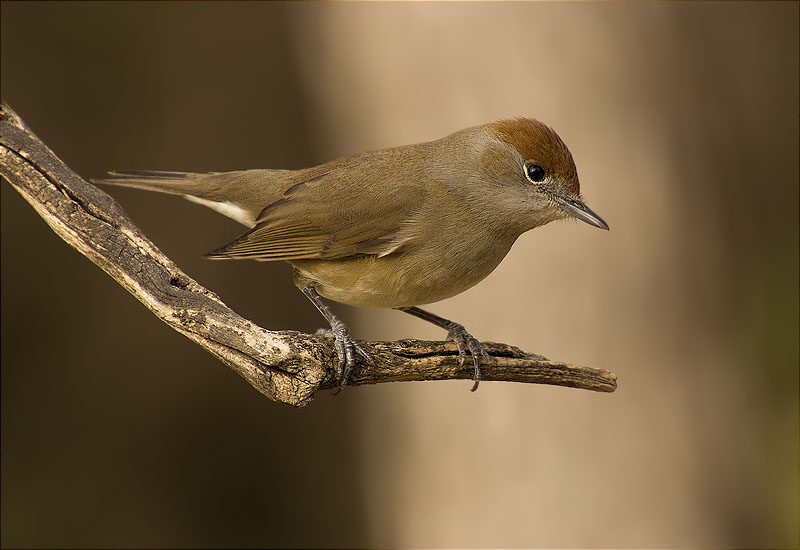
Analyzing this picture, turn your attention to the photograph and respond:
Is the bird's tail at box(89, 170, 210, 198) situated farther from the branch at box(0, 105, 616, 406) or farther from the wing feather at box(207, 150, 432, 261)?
the branch at box(0, 105, 616, 406)

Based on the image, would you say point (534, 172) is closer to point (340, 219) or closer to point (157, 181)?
point (340, 219)

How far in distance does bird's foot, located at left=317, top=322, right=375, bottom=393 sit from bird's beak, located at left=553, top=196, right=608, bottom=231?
54.6 inches

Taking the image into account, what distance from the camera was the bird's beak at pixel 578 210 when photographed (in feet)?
14.3

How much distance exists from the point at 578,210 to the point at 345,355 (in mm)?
1521

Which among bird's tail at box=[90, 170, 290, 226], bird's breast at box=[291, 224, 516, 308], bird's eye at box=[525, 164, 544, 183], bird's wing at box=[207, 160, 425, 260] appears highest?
bird's tail at box=[90, 170, 290, 226]

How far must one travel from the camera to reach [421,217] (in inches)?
174

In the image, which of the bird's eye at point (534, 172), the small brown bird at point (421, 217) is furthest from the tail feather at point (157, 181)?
the bird's eye at point (534, 172)

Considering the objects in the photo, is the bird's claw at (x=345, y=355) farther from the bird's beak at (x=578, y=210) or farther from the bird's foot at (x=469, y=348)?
the bird's beak at (x=578, y=210)

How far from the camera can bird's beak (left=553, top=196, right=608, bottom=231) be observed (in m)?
4.37

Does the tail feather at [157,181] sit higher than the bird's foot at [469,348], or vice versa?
the tail feather at [157,181]

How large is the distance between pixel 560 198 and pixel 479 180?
1.50 ft

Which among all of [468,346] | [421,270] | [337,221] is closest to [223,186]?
[337,221]

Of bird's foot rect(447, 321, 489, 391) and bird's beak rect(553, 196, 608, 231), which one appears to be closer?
bird's foot rect(447, 321, 489, 391)

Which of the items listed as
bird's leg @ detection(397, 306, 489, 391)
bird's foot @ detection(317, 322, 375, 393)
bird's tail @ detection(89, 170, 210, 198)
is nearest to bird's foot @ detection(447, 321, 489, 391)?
bird's leg @ detection(397, 306, 489, 391)
